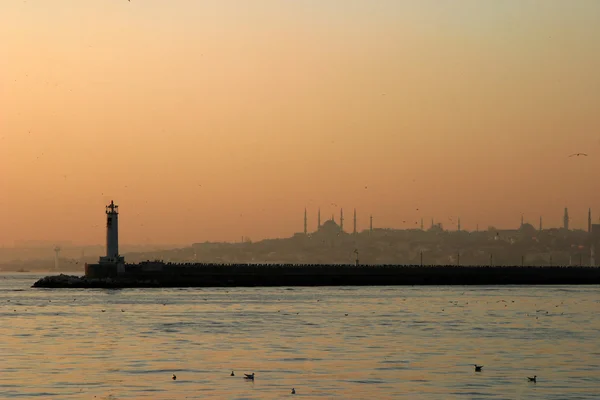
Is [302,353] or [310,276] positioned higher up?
[310,276]

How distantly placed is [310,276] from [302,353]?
364 feet

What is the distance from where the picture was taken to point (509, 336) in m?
58.8

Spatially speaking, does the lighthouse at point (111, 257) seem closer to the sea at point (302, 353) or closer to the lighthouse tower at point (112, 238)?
the lighthouse tower at point (112, 238)

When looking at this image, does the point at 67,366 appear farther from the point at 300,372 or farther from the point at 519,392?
the point at 519,392

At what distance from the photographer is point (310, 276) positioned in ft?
523

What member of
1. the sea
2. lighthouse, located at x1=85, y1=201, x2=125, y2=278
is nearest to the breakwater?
lighthouse, located at x1=85, y1=201, x2=125, y2=278

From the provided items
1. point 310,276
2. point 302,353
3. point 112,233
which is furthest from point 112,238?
point 302,353

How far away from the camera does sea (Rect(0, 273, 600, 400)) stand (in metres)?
36.7

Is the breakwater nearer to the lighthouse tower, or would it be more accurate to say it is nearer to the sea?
the lighthouse tower

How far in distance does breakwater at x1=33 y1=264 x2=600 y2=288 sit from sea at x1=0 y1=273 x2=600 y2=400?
5858cm

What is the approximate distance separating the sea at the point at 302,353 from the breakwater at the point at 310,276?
5858 cm

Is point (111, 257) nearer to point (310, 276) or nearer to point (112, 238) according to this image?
point (112, 238)

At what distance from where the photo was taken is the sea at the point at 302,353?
36.7 metres

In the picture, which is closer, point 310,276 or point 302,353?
point 302,353
